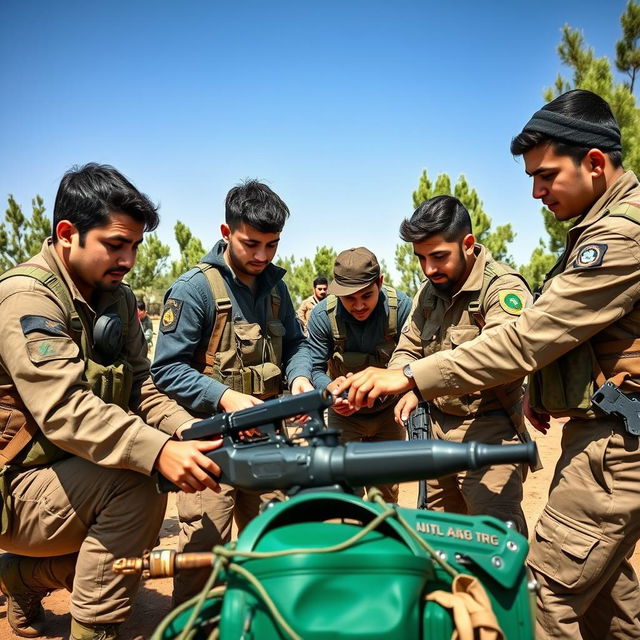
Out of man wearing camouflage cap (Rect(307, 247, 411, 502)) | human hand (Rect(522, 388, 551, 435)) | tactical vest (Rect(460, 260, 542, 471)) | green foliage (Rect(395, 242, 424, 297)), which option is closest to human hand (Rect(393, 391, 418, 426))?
tactical vest (Rect(460, 260, 542, 471))

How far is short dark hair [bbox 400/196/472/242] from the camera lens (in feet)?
11.0

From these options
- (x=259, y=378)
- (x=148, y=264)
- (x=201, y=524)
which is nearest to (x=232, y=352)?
(x=259, y=378)

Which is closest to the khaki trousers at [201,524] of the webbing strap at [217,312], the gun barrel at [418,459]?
the webbing strap at [217,312]

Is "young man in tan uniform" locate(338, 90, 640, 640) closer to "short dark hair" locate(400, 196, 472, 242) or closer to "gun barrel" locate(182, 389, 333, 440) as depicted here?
"gun barrel" locate(182, 389, 333, 440)

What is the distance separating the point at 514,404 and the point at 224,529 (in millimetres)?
1756

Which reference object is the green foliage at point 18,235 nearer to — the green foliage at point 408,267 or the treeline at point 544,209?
the treeline at point 544,209

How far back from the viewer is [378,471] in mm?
1513

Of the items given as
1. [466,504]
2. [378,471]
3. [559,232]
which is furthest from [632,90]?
[378,471]

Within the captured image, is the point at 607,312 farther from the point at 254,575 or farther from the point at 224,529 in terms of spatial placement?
the point at 224,529

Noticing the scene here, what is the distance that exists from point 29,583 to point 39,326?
4.91 ft

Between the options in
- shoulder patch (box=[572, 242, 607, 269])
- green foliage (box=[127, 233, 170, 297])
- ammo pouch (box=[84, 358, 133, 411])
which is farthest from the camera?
green foliage (box=[127, 233, 170, 297])

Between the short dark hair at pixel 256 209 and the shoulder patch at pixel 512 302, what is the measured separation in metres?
1.32

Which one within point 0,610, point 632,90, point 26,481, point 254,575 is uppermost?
point 632,90

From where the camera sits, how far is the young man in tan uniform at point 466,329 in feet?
10.5
